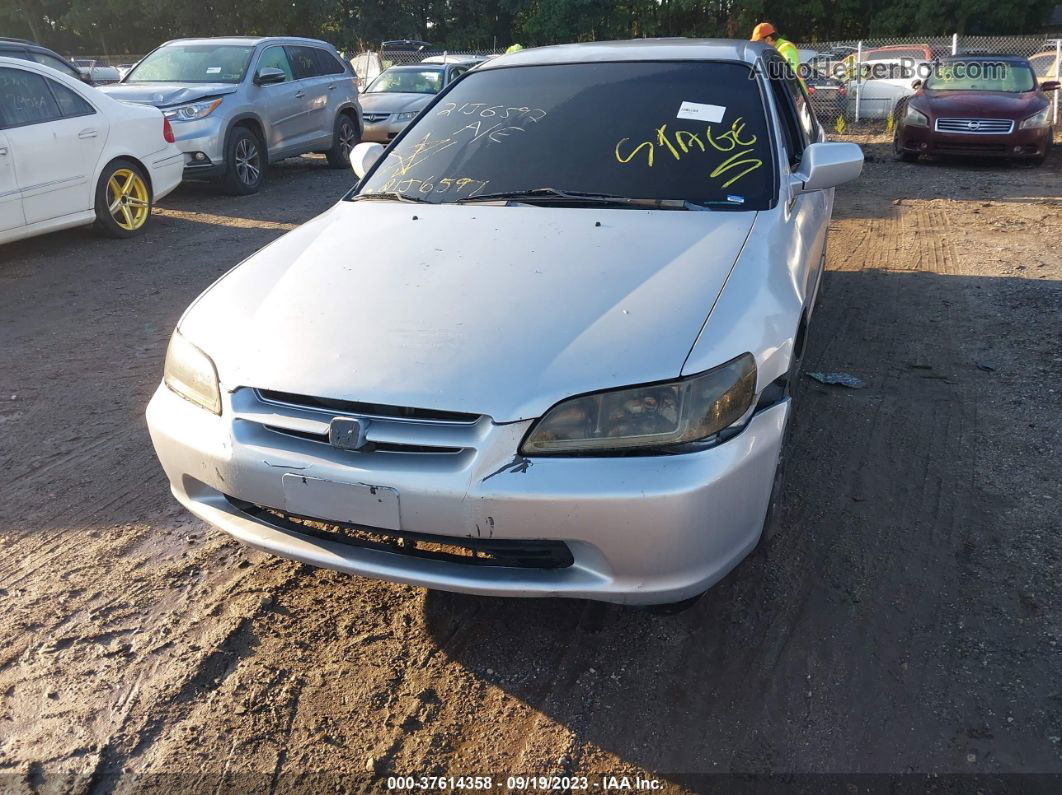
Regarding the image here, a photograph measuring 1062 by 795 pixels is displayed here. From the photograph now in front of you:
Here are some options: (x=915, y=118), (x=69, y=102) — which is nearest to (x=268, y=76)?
(x=69, y=102)

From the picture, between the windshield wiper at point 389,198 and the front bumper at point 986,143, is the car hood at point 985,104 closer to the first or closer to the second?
the front bumper at point 986,143

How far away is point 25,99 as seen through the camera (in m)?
7.19

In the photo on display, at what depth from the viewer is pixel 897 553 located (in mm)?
3119

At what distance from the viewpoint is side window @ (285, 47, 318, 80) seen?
455 inches

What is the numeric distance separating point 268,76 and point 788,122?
26.6 ft

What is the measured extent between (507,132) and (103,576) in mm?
2358

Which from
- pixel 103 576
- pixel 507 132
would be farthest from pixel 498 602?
pixel 507 132

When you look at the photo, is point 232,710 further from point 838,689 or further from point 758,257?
point 758,257

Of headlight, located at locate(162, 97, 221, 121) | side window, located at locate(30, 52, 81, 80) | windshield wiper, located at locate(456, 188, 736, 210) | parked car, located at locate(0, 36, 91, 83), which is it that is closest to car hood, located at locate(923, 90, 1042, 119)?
headlight, located at locate(162, 97, 221, 121)

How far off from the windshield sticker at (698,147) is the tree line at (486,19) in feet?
105

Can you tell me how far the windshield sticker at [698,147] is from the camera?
3391mm

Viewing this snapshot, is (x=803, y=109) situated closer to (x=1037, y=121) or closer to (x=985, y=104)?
(x=985, y=104)

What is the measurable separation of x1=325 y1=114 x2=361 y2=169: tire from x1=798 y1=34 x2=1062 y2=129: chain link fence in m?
9.83

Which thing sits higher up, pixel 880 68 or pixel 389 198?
pixel 389 198
